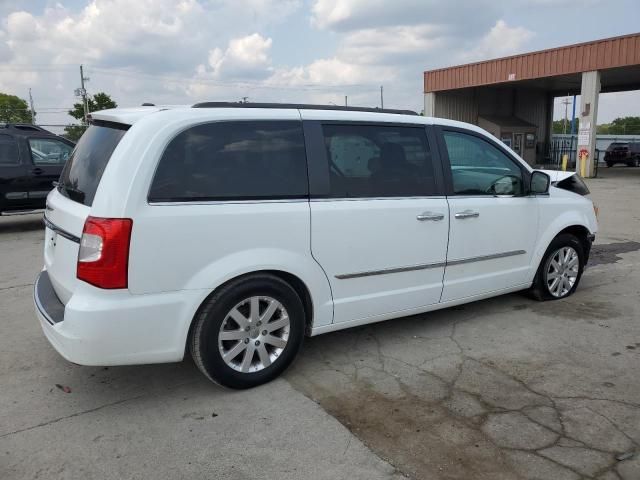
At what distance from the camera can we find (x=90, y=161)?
3496 mm

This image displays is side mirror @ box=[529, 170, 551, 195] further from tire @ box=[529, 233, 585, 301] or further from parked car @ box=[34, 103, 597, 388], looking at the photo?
tire @ box=[529, 233, 585, 301]

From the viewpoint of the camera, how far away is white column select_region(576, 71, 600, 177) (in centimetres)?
2159

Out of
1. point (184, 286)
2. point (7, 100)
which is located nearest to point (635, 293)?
point (184, 286)

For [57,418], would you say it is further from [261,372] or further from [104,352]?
[261,372]

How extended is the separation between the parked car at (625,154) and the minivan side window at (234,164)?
3313 cm

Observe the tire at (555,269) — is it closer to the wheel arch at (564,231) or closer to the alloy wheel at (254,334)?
the wheel arch at (564,231)

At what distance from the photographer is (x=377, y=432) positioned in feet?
10.1

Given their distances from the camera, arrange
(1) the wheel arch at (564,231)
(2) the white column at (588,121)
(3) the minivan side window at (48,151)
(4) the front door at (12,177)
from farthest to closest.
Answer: (2) the white column at (588,121)
(3) the minivan side window at (48,151)
(4) the front door at (12,177)
(1) the wheel arch at (564,231)

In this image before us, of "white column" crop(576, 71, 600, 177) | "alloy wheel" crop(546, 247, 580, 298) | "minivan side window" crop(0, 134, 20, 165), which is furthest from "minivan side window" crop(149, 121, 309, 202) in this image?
"white column" crop(576, 71, 600, 177)

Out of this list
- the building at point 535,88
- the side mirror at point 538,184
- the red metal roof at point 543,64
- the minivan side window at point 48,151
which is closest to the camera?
the side mirror at point 538,184

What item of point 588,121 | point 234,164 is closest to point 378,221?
point 234,164

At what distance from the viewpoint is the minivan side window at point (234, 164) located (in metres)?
3.20

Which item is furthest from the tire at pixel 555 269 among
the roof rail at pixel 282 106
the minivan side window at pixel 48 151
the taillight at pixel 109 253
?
the minivan side window at pixel 48 151

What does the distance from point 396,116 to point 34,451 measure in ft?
10.5
